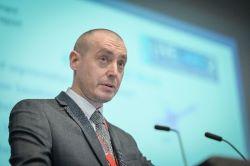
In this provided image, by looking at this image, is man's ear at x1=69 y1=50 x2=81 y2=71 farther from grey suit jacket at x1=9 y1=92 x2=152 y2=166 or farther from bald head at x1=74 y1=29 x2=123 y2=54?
grey suit jacket at x1=9 y1=92 x2=152 y2=166

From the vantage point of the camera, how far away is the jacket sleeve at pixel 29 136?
1.80 m

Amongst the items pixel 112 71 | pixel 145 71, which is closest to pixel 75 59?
pixel 112 71

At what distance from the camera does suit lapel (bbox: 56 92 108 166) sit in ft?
6.72

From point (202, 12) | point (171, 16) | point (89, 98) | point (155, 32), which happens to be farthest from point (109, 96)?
point (202, 12)

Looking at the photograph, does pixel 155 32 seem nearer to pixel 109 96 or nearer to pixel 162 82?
pixel 162 82

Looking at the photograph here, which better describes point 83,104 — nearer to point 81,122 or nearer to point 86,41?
point 81,122

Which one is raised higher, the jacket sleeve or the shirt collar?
the shirt collar

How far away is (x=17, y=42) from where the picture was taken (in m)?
3.37

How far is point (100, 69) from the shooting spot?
238 cm

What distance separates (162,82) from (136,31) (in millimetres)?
551

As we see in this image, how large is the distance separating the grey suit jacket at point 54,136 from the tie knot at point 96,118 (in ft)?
0.36

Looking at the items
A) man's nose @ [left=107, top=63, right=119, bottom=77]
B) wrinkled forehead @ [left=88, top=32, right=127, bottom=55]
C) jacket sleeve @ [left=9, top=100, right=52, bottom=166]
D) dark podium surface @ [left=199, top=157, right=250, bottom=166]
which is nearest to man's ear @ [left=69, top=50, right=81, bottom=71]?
wrinkled forehead @ [left=88, top=32, right=127, bottom=55]

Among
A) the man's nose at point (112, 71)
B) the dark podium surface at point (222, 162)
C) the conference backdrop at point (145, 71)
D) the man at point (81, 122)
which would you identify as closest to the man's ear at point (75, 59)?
the man at point (81, 122)

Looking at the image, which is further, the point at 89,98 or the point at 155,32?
the point at 155,32
